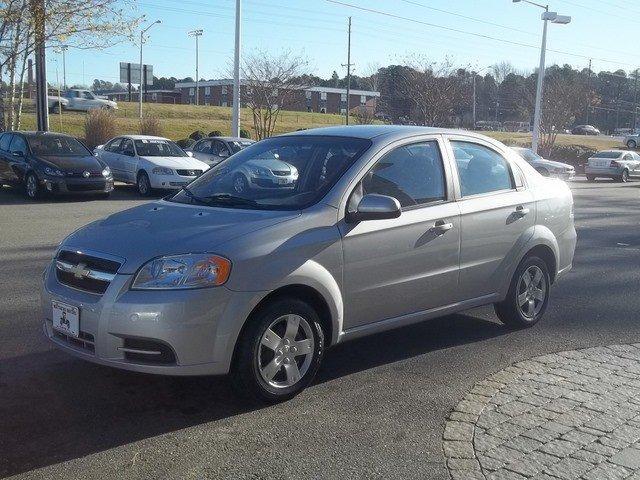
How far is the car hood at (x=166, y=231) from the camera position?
4.53 metres

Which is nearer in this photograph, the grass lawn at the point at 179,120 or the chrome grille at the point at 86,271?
the chrome grille at the point at 86,271

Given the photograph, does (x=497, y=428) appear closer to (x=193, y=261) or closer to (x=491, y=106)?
(x=193, y=261)

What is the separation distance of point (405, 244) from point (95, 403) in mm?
2371

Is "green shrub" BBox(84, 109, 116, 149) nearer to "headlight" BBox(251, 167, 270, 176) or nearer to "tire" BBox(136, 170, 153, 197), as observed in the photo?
"tire" BBox(136, 170, 153, 197)

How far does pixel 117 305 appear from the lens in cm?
441

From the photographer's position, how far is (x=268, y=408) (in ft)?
15.7

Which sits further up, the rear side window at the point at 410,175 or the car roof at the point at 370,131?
the car roof at the point at 370,131

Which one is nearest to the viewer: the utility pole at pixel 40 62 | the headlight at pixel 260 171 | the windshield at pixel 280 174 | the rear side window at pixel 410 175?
the windshield at pixel 280 174

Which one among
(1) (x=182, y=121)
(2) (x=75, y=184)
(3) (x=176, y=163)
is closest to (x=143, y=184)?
(3) (x=176, y=163)

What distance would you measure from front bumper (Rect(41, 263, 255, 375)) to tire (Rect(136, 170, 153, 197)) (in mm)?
14912

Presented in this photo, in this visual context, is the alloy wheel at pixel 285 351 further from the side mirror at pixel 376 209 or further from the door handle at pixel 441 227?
the door handle at pixel 441 227

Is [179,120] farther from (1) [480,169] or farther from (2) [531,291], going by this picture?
(1) [480,169]

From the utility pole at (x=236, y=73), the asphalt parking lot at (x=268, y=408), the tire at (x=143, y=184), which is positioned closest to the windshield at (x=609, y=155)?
the utility pole at (x=236, y=73)

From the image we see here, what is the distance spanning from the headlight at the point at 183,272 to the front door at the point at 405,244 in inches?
38.6
